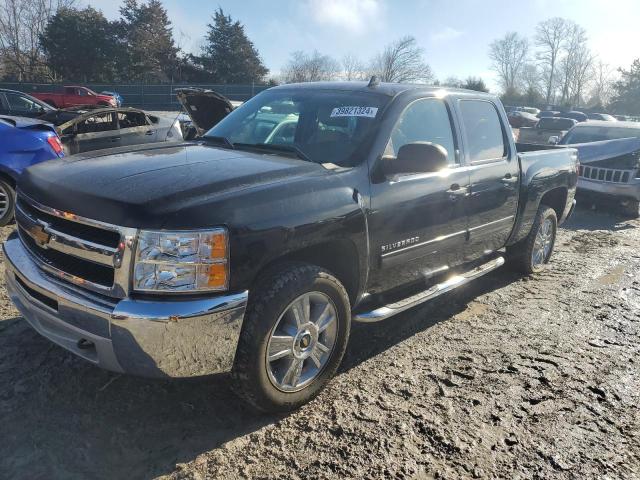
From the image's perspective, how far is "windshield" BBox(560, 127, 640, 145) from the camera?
1023 cm

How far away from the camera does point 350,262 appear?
125 inches

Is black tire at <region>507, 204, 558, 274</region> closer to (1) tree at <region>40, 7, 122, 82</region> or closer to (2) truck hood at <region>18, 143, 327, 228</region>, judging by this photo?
(2) truck hood at <region>18, 143, 327, 228</region>

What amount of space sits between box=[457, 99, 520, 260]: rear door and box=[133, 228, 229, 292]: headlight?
237 centimetres

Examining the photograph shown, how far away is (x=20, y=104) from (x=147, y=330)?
16031 mm

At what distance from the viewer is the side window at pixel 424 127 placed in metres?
3.55

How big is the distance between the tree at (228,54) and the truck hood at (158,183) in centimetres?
5057

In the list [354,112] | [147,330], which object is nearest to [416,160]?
[354,112]

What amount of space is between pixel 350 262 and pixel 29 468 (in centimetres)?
197

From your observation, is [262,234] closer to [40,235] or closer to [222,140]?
[40,235]

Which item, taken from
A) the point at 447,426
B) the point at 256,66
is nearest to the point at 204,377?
the point at 447,426

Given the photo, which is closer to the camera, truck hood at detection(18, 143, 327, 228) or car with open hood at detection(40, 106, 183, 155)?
truck hood at detection(18, 143, 327, 228)

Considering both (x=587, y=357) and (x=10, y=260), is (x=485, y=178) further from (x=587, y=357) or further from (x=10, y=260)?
(x=10, y=260)

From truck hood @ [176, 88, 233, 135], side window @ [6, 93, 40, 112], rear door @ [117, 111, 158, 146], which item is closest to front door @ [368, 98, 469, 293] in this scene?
truck hood @ [176, 88, 233, 135]

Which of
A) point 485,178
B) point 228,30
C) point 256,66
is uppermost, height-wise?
point 228,30
